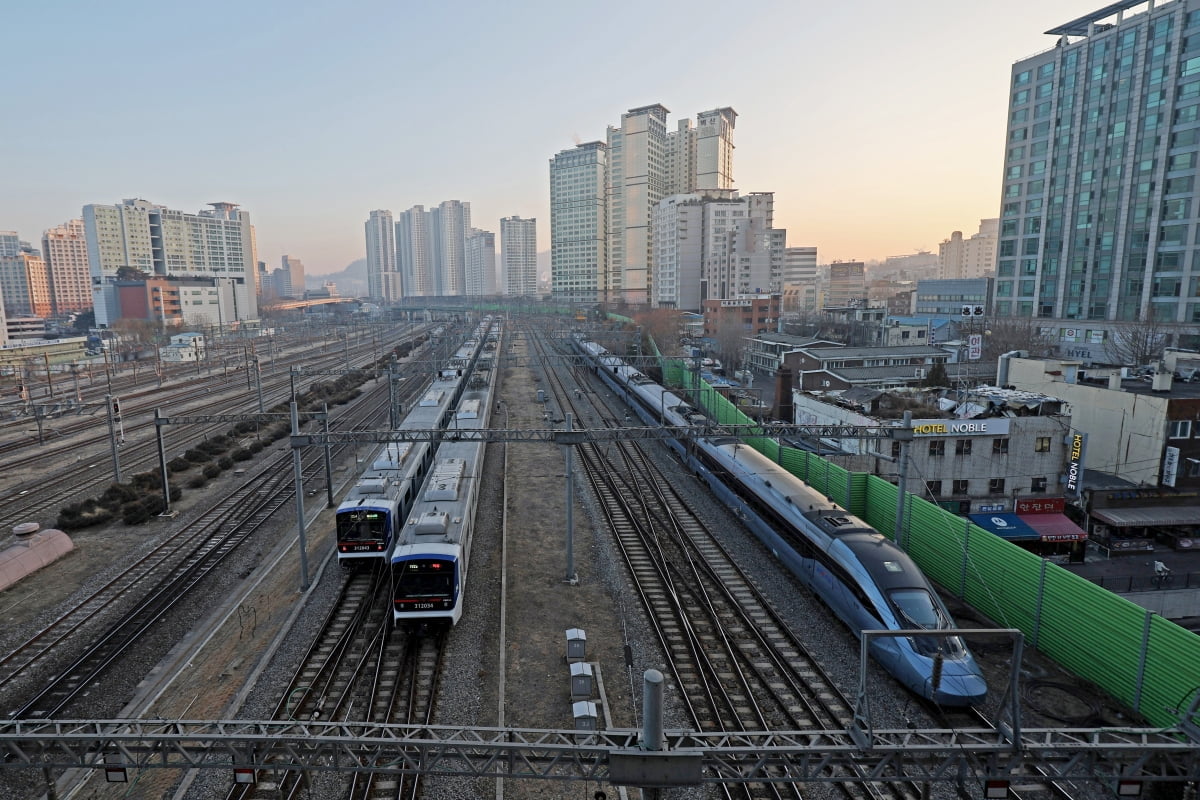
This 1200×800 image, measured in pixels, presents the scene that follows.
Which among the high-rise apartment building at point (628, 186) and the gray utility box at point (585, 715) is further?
the high-rise apartment building at point (628, 186)

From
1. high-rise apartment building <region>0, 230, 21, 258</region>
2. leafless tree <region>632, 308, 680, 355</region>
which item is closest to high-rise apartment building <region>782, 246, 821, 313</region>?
leafless tree <region>632, 308, 680, 355</region>

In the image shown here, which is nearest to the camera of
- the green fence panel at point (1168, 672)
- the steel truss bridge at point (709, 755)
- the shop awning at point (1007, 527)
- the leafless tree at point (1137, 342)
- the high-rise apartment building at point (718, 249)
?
the steel truss bridge at point (709, 755)

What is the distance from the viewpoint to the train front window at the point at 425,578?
15.4 meters

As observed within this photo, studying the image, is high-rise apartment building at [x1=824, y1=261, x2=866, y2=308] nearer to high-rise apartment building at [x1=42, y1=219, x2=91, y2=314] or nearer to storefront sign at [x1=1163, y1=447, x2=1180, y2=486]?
storefront sign at [x1=1163, y1=447, x2=1180, y2=486]

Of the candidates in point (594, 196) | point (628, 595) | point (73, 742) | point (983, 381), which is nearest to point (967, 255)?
point (594, 196)

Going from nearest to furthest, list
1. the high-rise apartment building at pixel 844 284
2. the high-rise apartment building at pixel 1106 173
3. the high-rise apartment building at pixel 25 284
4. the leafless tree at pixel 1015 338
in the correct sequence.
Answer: the high-rise apartment building at pixel 1106 173
the leafless tree at pixel 1015 338
the high-rise apartment building at pixel 25 284
the high-rise apartment building at pixel 844 284

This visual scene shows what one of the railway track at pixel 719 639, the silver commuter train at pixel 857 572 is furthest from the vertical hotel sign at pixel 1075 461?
the railway track at pixel 719 639

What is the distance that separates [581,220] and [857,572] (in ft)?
523

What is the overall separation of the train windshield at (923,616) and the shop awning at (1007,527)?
47.5 ft

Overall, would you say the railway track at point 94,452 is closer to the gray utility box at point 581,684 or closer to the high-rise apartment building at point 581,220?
the gray utility box at point 581,684

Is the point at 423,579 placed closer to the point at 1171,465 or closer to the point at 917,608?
the point at 917,608

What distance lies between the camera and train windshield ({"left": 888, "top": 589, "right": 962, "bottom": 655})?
13375mm

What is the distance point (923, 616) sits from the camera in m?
13.9

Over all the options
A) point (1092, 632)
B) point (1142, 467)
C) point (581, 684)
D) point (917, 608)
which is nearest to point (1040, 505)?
point (1142, 467)
